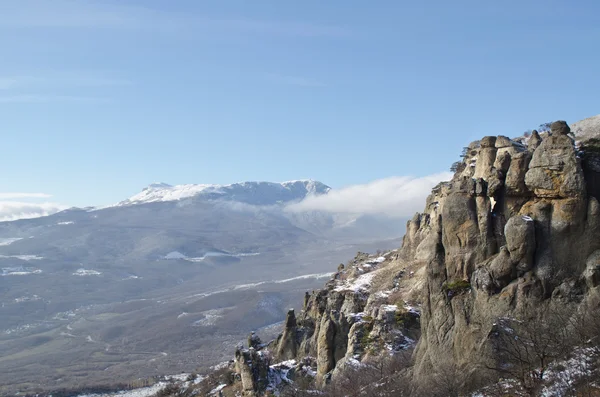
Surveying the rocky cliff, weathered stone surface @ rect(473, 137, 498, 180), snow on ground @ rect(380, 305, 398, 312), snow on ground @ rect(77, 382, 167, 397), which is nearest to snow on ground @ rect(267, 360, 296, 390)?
snow on ground @ rect(380, 305, 398, 312)

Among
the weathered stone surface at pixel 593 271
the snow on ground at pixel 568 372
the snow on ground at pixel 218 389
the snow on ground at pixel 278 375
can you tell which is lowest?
the snow on ground at pixel 218 389

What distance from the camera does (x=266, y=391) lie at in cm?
6222

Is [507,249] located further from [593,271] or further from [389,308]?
[389,308]

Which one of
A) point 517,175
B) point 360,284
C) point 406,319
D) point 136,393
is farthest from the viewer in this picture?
point 136,393

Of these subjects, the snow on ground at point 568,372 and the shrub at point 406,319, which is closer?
the snow on ground at point 568,372

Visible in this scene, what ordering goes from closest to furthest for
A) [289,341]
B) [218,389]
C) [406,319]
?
[406,319], [218,389], [289,341]

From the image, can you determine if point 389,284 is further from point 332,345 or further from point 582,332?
point 582,332

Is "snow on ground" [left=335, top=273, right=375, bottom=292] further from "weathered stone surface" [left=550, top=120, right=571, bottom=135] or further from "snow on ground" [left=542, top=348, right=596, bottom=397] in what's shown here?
"snow on ground" [left=542, top=348, right=596, bottom=397]

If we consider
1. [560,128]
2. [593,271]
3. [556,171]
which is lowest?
[593,271]

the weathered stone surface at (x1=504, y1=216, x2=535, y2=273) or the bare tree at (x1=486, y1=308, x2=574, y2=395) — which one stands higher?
the weathered stone surface at (x1=504, y1=216, x2=535, y2=273)

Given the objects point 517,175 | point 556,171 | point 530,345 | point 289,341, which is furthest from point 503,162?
point 289,341

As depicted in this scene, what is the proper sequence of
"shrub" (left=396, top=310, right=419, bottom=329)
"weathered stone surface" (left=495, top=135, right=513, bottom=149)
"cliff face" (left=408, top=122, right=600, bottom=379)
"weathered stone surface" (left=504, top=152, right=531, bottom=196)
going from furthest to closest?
"weathered stone surface" (left=495, top=135, right=513, bottom=149) < "shrub" (left=396, top=310, right=419, bottom=329) < "weathered stone surface" (left=504, top=152, right=531, bottom=196) < "cliff face" (left=408, top=122, right=600, bottom=379)

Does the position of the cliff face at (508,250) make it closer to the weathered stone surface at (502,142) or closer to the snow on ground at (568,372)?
the snow on ground at (568,372)

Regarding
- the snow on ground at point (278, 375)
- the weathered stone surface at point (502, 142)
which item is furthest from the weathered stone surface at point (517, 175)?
the snow on ground at point (278, 375)
